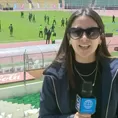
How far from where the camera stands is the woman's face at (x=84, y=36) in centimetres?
204

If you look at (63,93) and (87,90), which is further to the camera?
(63,93)

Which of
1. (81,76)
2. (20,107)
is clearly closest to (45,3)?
(20,107)

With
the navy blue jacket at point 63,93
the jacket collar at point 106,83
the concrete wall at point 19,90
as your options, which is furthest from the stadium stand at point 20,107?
the jacket collar at point 106,83

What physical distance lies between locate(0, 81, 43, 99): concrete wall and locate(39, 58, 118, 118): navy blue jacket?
6965 millimetres

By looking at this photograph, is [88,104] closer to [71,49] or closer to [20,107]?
[71,49]

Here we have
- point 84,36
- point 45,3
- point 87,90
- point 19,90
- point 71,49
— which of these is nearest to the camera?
point 87,90

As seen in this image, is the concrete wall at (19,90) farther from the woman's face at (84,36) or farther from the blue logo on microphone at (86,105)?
the blue logo on microphone at (86,105)

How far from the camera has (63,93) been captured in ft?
6.73

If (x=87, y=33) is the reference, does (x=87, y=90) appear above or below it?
below

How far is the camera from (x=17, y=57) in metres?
9.49

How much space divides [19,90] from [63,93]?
283 inches

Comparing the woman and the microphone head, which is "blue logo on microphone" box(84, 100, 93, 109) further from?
the woman

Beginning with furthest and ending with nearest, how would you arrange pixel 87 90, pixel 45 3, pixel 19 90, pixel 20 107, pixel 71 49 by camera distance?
1. pixel 45 3
2. pixel 19 90
3. pixel 20 107
4. pixel 71 49
5. pixel 87 90

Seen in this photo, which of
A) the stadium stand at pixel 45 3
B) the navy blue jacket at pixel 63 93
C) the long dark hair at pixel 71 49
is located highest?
the stadium stand at pixel 45 3
